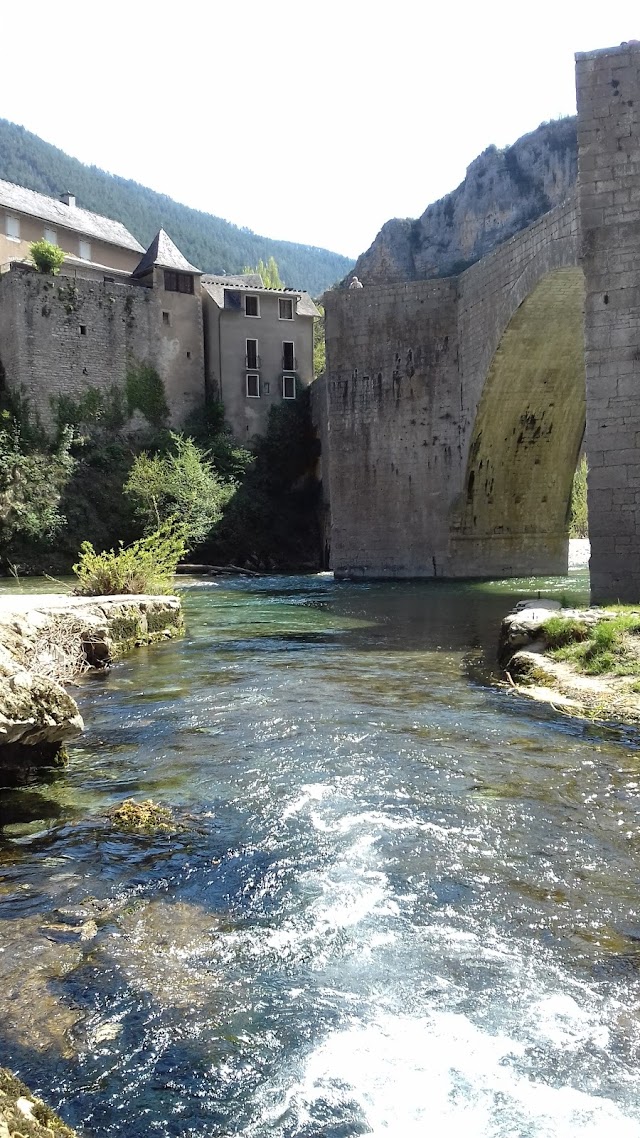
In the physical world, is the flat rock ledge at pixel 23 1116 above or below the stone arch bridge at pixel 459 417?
below

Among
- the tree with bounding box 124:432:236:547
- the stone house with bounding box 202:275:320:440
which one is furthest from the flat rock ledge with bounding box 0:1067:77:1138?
the stone house with bounding box 202:275:320:440

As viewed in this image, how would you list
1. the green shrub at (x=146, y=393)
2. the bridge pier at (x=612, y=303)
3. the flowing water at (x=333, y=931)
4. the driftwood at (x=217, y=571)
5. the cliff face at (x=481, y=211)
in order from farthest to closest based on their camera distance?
the cliff face at (x=481, y=211), the green shrub at (x=146, y=393), the driftwood at (x=217, y=571), the bridge pier at (x=612, y=303), the flowing water at (x=333, y=931)

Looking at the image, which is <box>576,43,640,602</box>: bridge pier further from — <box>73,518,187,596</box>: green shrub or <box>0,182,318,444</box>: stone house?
<box>0,182,318,444</box>: stone house

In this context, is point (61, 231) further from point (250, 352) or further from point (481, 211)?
point (481, 211)

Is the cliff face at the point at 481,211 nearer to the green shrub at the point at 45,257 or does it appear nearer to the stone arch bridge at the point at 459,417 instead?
the green shrub at the point at 45,257

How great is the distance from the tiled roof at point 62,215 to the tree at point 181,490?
1354 centimetres


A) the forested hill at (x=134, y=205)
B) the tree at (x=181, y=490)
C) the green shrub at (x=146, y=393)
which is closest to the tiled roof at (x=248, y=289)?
the green shrub at (x=146, y=393)

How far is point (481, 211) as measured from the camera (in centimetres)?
6925

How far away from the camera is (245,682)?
7.62 meters

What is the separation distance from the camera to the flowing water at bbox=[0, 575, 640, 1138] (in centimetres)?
220

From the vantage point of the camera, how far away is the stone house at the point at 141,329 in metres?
32.3

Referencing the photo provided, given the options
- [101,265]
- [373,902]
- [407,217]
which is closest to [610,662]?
[373,902]

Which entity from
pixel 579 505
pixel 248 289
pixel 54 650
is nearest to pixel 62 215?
pixel 248 289

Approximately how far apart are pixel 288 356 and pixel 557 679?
31.7 metres
